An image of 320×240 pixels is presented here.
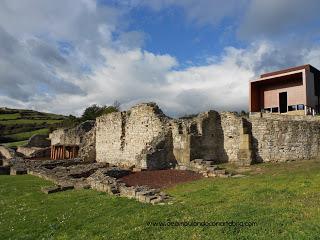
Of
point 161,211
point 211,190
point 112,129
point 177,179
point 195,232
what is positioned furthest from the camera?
point 112,129

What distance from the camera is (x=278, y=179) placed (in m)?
14.2

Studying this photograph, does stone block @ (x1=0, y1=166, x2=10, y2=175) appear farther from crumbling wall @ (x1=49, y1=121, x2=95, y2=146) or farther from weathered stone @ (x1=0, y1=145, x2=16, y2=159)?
crumbling wall @ (x1=49, y1=121, x2=95, y2=146)

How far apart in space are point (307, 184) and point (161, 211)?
5100mm

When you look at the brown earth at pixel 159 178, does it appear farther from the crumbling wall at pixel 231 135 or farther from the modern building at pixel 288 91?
the modern building at pixel 288 91

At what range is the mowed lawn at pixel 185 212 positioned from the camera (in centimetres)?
838

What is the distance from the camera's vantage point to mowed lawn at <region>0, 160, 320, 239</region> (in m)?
8.38

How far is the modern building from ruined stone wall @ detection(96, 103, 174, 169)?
37.6 feet

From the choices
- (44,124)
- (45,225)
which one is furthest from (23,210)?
(44,124)

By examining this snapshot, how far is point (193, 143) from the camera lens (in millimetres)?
22891

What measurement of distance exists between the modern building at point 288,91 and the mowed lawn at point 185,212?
16.7 meters

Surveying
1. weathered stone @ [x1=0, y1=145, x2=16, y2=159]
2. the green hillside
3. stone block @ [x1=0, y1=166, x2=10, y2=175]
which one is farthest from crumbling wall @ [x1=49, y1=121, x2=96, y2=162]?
the green hillside

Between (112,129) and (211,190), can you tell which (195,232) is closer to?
(211,190)

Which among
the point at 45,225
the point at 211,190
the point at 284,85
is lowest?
the point at 45,225

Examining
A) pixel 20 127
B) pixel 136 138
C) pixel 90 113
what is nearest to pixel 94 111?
pixel 90 113
